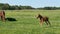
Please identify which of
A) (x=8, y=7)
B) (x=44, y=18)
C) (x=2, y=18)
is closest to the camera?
(x=44, y=18)

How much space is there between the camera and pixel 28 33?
18.0 m

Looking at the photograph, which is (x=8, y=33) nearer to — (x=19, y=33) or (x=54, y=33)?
(x=19, y=33)

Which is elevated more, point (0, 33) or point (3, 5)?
point (0, 33)

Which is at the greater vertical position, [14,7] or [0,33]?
[0,33]

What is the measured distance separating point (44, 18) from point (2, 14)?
7.96 m

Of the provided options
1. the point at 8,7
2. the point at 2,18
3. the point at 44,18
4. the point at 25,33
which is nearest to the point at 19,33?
the point at 25,33

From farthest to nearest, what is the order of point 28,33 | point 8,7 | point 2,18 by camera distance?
point 8,7
point 2,18
point 28,33

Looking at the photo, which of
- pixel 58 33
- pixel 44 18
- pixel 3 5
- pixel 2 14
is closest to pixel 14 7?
pixel 3 5

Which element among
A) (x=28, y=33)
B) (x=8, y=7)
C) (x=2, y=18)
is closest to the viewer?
(x=28, y=33)

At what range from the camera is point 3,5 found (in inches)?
4188

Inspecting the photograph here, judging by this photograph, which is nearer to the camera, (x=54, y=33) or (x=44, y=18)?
(x=54, y=33)

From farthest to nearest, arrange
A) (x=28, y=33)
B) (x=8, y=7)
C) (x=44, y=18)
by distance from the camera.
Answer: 1. (x=8, y=7)
2. (x=44, y=18)
3. (x=28, y=33)

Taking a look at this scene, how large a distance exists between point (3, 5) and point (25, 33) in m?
89.1

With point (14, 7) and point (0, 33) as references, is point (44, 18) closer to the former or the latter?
point (0, 33)
